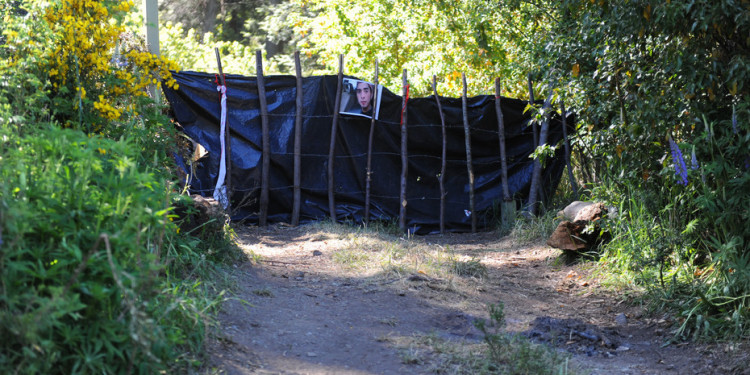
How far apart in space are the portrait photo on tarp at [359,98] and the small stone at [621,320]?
13.7 ft

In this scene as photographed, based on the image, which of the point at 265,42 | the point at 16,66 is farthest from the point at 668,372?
the point at 265,42

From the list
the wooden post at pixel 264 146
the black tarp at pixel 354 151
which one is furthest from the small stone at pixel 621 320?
the wooden post at pixel 264 146

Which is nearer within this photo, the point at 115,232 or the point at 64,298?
the point at 64,298

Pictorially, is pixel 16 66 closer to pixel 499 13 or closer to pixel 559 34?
pixel 559 34

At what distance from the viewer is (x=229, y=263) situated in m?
4.97

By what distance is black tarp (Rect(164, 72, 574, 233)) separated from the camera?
757cm

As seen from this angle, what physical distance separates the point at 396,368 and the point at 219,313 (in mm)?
1114

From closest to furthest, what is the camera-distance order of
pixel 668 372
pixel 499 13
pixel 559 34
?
pixel 668 372, pixel 559 34, pixel 499 13

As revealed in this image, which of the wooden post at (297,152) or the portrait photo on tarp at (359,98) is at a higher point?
the portrait photo on tarp at (359,98)

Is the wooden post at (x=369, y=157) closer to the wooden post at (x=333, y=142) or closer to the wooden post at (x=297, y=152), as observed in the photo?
the wooden post at (x=333, y=142)

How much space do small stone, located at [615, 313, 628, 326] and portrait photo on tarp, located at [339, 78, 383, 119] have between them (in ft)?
13.7

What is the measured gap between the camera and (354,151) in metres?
8.13

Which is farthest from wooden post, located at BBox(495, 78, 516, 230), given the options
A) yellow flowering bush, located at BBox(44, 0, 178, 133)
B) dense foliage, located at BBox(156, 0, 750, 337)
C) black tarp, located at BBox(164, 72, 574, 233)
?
yellow flowering bush, located at BBox(44, 0, 178, 133)

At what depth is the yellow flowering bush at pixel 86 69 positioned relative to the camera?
4.15 m
